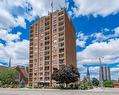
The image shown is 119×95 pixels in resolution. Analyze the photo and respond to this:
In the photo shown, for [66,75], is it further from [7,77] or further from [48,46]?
[48,46]

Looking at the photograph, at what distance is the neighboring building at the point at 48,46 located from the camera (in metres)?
101

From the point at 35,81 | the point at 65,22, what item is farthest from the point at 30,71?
the point at 65,22

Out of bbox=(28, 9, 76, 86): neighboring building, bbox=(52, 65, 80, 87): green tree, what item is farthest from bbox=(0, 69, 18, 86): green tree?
bbox=(52, 65, 80, 87): green tree

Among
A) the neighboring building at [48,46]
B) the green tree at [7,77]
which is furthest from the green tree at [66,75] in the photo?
the green tree at [7,77]

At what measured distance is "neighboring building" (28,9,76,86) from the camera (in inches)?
3994

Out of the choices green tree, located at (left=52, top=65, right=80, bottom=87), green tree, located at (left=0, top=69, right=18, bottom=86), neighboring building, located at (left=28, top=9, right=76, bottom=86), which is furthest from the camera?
neighboring building, located at (left=28, top=9, right=76, bottom=86)

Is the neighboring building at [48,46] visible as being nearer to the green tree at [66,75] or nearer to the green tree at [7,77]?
the green tree at [7,77]

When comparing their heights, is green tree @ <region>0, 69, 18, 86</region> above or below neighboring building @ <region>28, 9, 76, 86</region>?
below

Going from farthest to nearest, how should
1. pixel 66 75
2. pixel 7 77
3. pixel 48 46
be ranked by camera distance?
pixel 48 46
pixel 7 77
pixel 66 75

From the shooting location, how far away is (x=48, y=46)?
Result: 108250mm

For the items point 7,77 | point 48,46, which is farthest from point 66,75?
point 48,46

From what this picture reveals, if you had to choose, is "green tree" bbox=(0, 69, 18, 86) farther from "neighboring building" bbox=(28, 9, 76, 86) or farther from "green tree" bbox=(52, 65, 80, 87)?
"green tree" bbox=(52, 65, 80, 87)

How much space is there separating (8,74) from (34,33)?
3444 centimetres

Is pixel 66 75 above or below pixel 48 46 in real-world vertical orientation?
below
